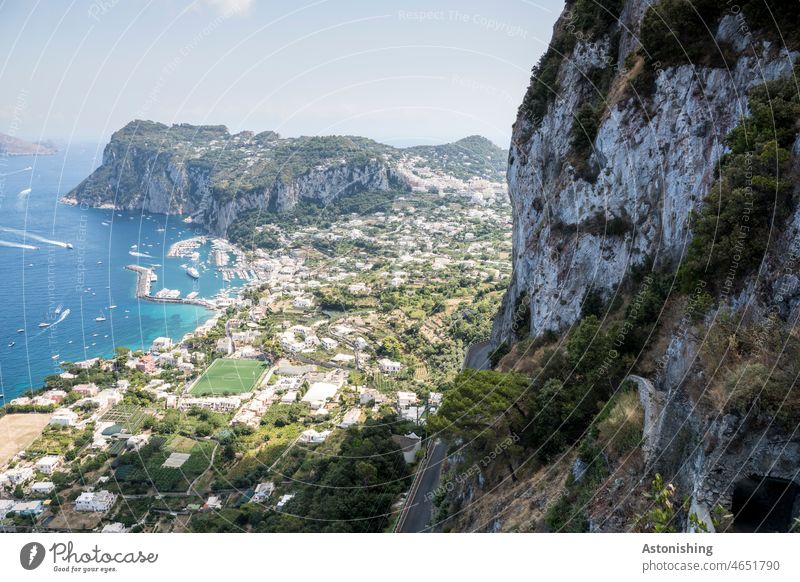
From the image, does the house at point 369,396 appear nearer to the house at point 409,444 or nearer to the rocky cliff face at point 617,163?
the house at point 409,444

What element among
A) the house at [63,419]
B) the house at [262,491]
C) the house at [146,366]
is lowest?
the house at [63,419]

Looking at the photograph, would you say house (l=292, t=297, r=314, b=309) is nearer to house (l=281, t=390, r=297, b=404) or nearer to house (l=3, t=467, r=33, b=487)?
house (l=281, t=390, r=297, b=404)

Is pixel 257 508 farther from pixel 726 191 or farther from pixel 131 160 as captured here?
pixel 131 160

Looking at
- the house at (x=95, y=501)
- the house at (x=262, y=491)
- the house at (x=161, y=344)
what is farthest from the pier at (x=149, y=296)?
the house at (x=262, y=491)

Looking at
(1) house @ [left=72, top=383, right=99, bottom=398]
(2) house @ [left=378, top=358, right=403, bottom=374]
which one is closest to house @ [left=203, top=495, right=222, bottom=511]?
(1) house @ [left=72, top=383, right=99, bottom=398]

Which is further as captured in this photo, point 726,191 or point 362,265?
point 362,265

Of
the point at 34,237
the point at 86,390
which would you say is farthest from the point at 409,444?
the point at 34,237

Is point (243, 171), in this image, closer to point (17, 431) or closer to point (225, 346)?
point (225, 346)
